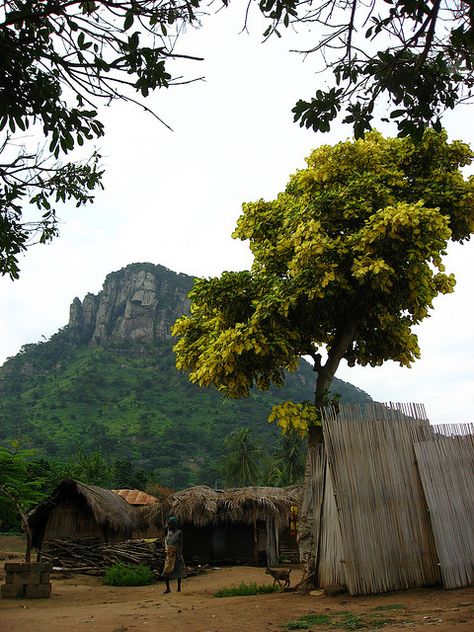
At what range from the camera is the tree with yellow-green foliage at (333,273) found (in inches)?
303

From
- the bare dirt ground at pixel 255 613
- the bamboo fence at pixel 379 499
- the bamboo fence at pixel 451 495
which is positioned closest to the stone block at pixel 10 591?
the bare dirt ground at pixel 255 613

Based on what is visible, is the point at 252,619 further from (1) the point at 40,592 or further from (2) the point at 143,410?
(2) the point at 143,410

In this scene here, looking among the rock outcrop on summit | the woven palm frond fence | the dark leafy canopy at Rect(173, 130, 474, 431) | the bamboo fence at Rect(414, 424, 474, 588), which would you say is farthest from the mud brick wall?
the rock outcrop on summit

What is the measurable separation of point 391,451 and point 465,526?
1272 mm

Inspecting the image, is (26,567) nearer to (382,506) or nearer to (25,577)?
(25,577)

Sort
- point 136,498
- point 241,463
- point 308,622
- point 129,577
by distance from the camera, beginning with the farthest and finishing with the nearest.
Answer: point 241,463 → point 136,498 → point 129,577 → point 308,622

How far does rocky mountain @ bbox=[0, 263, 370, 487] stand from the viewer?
57625 mm

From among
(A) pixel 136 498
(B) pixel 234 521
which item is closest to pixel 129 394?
(A) pixel 136 498

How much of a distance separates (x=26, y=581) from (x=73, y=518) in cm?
898

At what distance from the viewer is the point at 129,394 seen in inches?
2916

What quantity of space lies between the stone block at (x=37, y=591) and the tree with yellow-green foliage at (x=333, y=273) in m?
5.24

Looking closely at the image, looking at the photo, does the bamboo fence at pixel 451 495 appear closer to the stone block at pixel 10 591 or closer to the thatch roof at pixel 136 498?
the stone block at pixel 10 591

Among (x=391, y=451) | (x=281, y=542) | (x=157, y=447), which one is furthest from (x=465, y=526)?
(x=157, y=447)

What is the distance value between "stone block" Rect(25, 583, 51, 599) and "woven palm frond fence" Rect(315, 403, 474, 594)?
5.82m
